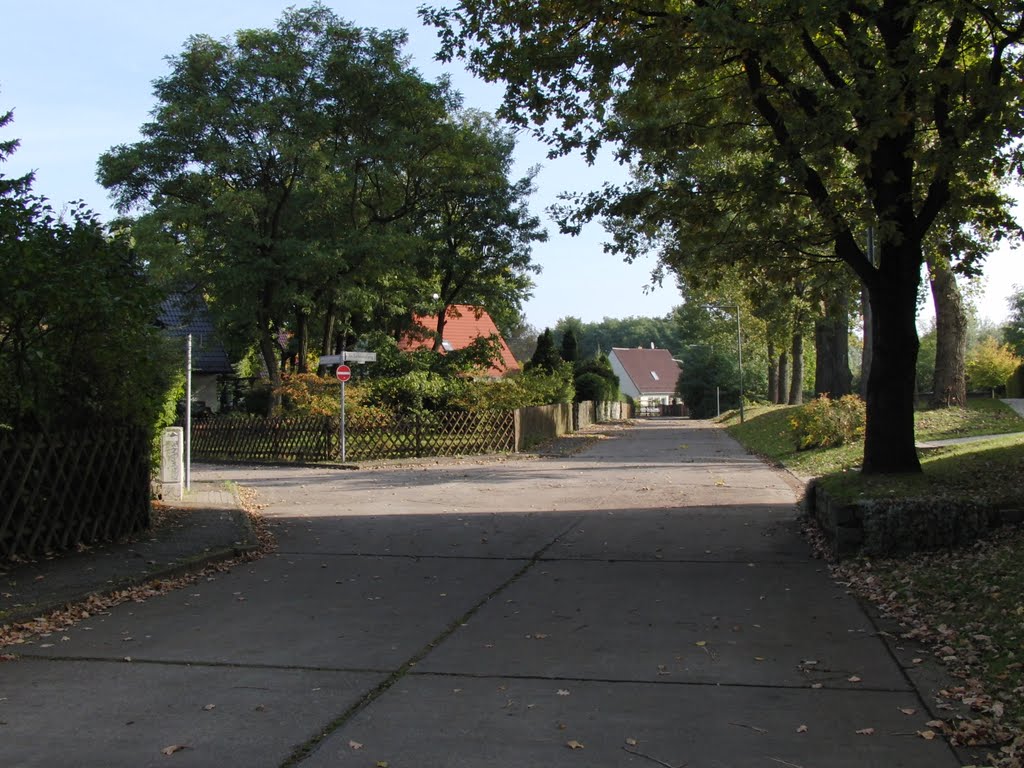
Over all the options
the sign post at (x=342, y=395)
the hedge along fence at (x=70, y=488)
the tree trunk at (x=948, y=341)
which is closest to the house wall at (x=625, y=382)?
the tree trunk at (x=948, y=341)

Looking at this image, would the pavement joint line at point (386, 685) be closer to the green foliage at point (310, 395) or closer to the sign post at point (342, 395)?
the sign post at point (342, 395)

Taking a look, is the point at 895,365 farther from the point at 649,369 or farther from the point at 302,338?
the point at 649,369

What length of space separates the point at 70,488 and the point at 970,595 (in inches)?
337

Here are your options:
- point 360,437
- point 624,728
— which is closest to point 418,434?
point 360,437

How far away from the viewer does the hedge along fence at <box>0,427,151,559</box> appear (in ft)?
29.5

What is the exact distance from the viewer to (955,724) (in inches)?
182

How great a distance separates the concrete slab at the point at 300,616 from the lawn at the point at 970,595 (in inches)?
128

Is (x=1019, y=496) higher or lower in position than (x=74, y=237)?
lower

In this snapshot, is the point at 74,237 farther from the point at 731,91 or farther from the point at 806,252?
the point at 806,252

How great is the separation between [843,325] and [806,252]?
83.7 ft

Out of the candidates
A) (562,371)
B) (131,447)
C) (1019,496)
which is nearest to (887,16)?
(1019,496)

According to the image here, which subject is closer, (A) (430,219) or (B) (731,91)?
(B) (731,91)

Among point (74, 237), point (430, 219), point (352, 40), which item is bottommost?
point (74, 237)

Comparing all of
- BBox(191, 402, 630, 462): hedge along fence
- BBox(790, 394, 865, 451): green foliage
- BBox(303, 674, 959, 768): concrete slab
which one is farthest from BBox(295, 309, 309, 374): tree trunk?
BBox(303, 674, 959, 768): concrete slab
